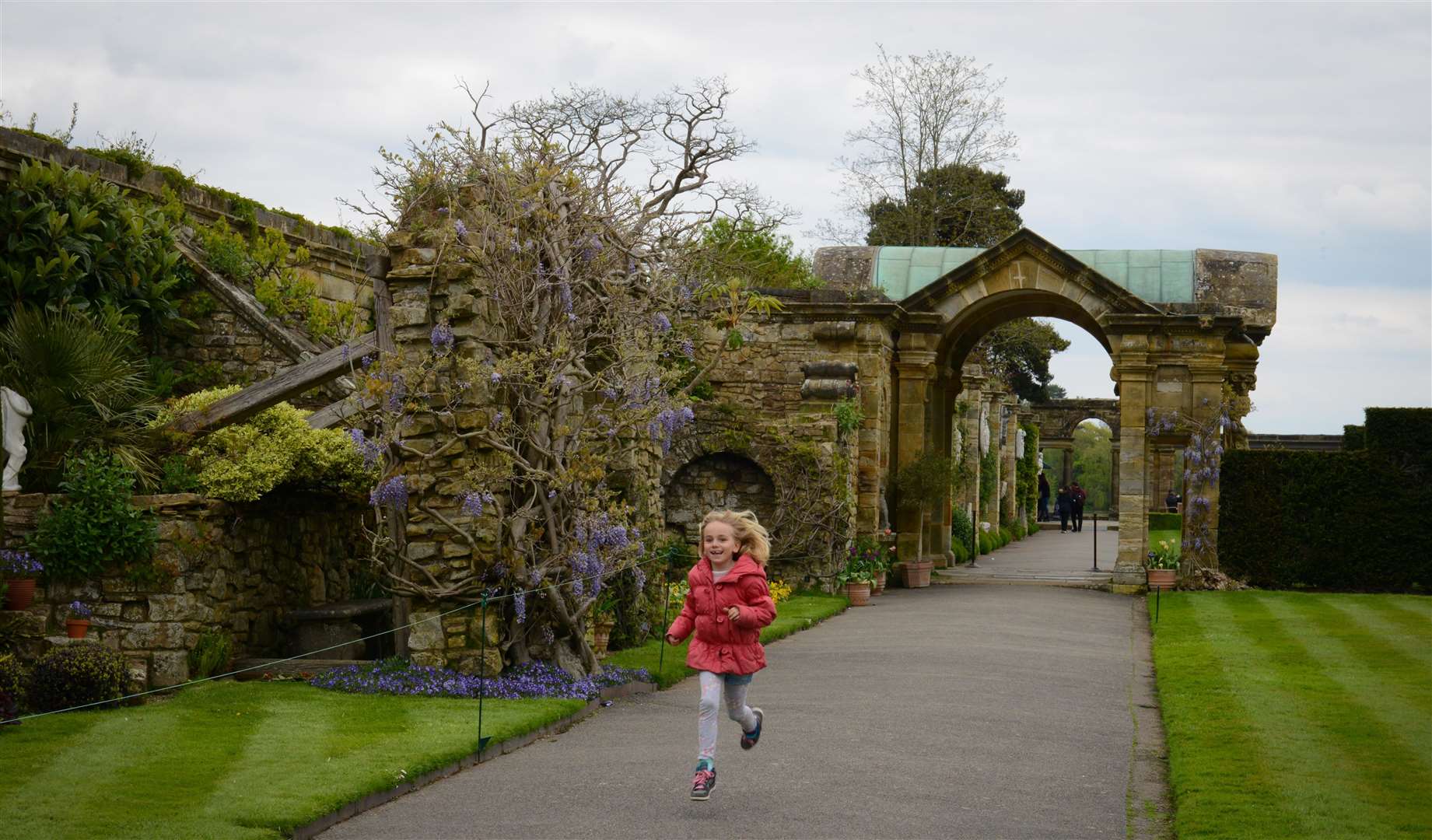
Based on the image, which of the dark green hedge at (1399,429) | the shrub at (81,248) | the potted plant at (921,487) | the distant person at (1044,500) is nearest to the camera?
the shrub at (81,248)

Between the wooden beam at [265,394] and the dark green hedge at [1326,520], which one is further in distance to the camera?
the dark green hedge at [1326,520]

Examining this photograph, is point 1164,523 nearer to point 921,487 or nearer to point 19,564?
point 921,487

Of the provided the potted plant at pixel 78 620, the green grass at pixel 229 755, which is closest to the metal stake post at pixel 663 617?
the green grass at pixel 229 755

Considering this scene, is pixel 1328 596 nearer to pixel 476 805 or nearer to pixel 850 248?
pixel 850 248

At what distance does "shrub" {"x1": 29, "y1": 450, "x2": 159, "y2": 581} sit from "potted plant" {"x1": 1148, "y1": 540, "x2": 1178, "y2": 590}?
14.9m

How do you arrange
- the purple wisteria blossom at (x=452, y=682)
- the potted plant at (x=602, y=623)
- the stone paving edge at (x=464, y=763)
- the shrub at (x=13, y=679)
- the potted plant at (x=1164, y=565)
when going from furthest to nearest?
the potted plant at (x=1164, y=565)
the potted plant at (x=602, y=623)
the purple wisteria blossom at (x=452, y=682)
the shrub at (x=13, y=679)
the stone paving edge at (x=464, y=763)

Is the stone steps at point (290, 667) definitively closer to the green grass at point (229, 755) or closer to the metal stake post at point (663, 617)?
the green grass at point (229, 755)

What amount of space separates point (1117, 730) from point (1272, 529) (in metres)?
13.3

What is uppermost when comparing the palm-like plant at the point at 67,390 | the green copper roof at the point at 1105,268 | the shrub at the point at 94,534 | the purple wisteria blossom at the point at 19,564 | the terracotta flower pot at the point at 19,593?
the green copper roof at the point at 1105,268

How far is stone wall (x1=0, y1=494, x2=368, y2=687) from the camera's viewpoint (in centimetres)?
1089

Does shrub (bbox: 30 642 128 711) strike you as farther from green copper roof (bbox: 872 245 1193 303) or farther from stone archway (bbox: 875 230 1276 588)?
green copper roof (bbox: 872 245 1193 303)

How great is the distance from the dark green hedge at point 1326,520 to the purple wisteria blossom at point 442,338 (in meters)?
14.9

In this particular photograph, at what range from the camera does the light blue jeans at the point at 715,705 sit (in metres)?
7.31

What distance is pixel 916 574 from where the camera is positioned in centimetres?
2350
